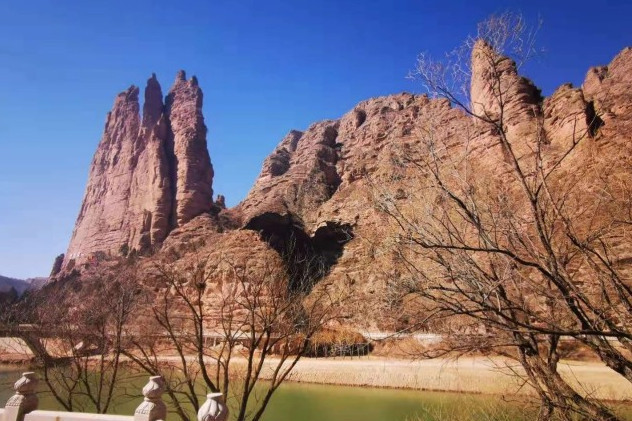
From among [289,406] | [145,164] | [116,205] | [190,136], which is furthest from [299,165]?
[289,406]

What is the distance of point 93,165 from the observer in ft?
356

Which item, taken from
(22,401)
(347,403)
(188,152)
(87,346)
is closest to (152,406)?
(22,401)

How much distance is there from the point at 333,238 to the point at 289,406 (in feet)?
134

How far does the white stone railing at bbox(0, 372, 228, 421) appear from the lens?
4.75 metres

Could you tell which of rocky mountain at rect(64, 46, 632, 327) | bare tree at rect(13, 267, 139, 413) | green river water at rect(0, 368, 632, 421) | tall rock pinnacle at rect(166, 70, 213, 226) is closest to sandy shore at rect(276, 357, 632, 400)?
green river water at rect(0, 368, 632, 421)

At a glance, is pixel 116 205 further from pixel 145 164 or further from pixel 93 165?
pixel 93 165

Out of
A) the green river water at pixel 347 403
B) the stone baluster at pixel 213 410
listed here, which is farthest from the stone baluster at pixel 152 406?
the green river water at pixel 347 403

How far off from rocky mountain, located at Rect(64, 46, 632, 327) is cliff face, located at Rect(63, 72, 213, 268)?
0.95 ft

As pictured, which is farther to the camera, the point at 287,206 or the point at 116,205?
the point at 116,205

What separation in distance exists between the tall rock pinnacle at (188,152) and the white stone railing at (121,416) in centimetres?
6694

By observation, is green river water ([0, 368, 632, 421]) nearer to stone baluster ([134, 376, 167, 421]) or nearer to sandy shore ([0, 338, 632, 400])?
sandy shore ([0, 338, 632, 400])

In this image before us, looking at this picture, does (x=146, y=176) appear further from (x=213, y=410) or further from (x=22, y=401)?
(x=213, y=410)

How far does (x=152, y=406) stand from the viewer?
212 inches

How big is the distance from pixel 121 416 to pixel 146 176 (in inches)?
3428
